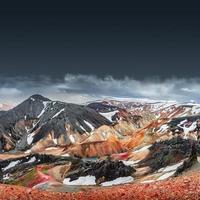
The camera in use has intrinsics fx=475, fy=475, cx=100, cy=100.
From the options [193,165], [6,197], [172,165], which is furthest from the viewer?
[172,165]

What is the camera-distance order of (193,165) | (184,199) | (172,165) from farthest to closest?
(172,165) → (193,165) → (184,199)

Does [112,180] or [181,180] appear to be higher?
[181,180]

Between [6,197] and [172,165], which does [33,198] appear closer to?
[6,197]

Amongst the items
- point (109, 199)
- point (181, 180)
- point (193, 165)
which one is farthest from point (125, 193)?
point (193, 165)

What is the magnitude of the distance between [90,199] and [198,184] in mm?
8516

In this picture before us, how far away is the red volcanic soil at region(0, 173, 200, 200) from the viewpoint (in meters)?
33.6

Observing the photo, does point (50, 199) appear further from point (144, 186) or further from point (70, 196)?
point (144, 186)

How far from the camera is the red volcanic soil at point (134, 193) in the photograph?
33.6 m

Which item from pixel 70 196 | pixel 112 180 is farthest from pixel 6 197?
pixel 112 180

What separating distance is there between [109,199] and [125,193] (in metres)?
1.30

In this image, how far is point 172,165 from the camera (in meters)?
198

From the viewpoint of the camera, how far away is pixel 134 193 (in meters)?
35.7

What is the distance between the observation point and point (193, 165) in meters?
120

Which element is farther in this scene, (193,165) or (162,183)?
(193,165)
